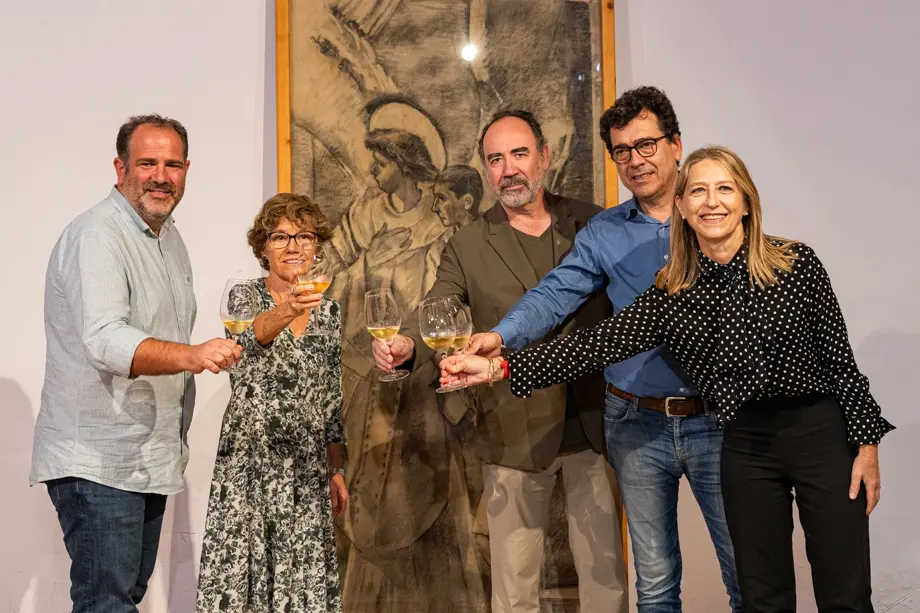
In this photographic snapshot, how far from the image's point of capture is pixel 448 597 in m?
3.36

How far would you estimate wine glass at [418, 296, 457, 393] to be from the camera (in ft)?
7.36

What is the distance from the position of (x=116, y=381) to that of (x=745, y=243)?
186 cm

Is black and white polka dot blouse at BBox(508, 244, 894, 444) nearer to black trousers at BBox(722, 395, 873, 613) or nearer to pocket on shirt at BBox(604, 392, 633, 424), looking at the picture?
black trousers at BBox(722, 395, 873, 613)

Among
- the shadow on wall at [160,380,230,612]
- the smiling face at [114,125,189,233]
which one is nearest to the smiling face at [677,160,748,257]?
the smiling face at [114,125,189,233]

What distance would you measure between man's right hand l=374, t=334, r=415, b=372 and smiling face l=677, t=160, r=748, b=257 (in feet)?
3.15

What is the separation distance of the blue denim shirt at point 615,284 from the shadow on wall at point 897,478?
57.5 inches

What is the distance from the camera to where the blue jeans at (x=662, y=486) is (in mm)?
2459

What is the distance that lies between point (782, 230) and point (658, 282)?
4.75ft

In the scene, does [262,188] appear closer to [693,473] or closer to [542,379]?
[542,379]

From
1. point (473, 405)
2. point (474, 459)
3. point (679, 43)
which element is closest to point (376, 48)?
point (679, 43)

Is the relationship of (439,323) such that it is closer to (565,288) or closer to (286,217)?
(565,288)

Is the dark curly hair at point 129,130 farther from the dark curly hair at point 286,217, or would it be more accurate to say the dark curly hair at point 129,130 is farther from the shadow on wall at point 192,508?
the shadow on wall at point 192,508

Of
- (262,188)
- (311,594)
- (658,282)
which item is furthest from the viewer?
(262,188)

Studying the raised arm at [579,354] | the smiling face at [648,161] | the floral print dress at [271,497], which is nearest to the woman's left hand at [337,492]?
the floral print dress at [271,497]
